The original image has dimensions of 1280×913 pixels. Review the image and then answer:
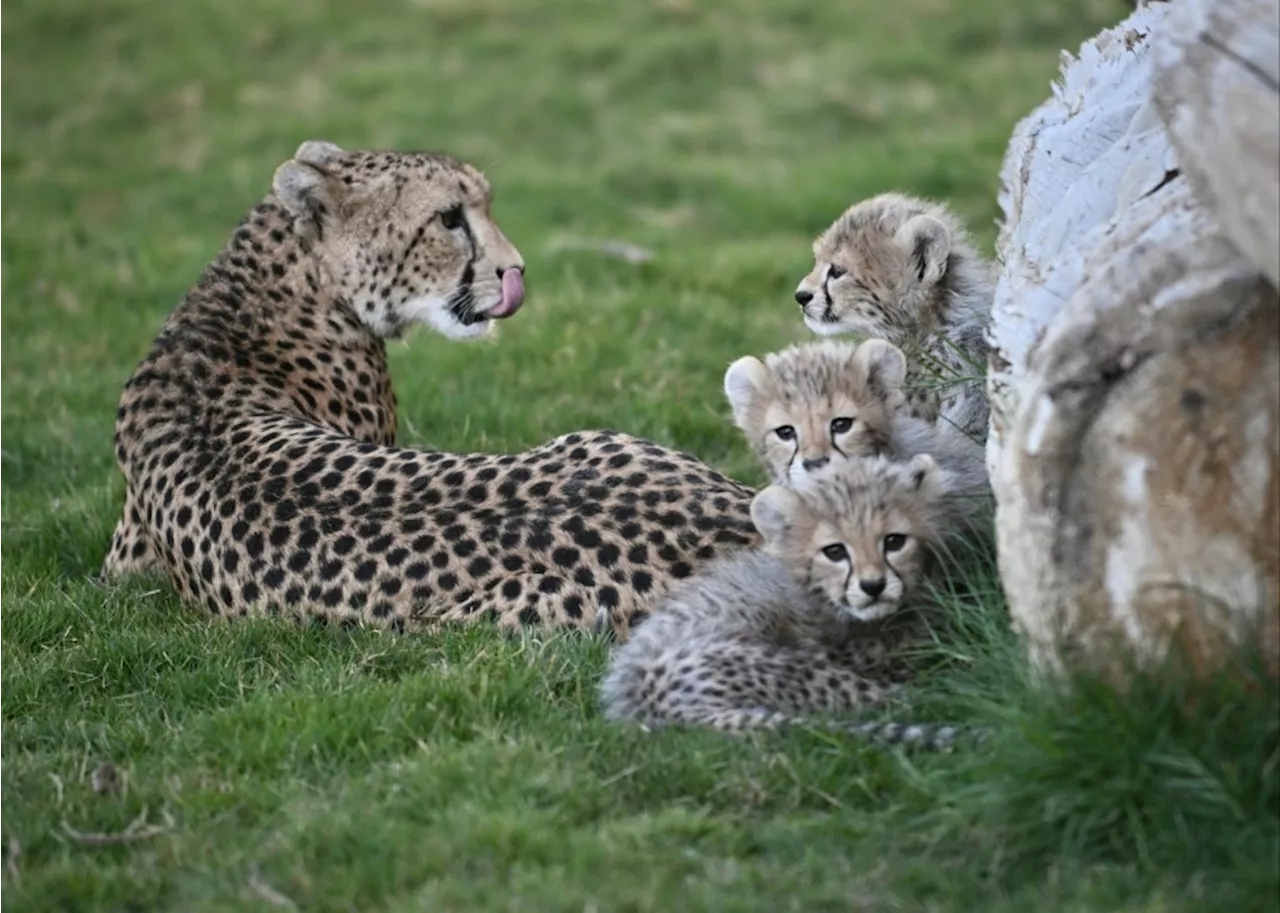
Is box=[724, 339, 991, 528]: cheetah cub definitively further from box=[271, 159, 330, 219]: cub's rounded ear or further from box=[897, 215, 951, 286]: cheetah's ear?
box=[271, 159, 330, 219]: cub's rounded ear

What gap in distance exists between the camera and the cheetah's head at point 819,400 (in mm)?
4465

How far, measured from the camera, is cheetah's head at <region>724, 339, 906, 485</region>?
4.46 metres

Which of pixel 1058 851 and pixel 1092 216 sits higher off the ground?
pixel 1092 216

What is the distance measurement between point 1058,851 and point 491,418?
325cm

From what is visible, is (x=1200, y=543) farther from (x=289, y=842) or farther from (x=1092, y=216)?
(x=289, y=842)

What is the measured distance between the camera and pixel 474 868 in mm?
3227

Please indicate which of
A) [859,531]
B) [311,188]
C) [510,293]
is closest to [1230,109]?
[859,531]

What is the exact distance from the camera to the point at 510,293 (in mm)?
5387

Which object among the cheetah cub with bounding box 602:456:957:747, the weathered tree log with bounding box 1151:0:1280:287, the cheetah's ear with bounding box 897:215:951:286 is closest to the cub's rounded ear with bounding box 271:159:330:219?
the cheetah's ear with bounding box 897:215:951:286

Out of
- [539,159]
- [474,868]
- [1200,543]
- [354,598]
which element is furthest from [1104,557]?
[539,159]

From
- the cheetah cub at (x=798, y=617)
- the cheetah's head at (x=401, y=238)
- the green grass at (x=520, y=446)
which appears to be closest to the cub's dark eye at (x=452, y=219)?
the cheetah's head at (x=401, y=238)

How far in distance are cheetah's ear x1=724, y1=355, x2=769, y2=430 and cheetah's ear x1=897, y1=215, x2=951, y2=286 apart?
2.04ft

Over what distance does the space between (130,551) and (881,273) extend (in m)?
2.11

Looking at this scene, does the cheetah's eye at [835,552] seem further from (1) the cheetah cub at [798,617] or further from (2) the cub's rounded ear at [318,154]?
(2) the cub's rounded ear at [318,154]
